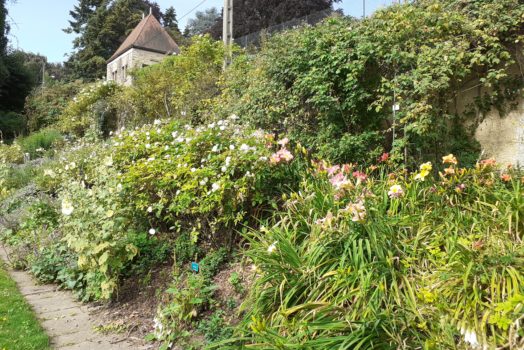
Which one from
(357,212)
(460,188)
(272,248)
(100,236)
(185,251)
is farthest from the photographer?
(185,251)

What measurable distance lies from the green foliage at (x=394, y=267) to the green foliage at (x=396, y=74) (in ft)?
3.80

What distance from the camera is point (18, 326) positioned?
3338 mm

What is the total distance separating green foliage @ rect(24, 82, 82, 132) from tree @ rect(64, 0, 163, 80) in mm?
18619

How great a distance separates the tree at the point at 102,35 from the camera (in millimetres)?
40438

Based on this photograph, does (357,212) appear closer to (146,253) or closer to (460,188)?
(460,188)

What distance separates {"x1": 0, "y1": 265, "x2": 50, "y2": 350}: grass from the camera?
3.05 m

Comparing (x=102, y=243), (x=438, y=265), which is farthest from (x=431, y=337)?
(x=102, y=243)

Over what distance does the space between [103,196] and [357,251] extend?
260cm

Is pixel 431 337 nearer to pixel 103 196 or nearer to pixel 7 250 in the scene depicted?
pixel 103 196

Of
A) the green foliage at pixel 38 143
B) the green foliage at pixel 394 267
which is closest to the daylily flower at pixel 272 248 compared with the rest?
the green foliage at pixel 394 267

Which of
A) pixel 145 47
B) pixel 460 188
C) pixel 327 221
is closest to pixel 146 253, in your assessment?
pixel 327 221

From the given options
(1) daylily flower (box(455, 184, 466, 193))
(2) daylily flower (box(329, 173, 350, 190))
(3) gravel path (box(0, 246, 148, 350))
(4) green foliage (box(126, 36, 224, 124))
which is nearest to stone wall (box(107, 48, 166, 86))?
(4) green foliage (box(126, 36, 224, 124))

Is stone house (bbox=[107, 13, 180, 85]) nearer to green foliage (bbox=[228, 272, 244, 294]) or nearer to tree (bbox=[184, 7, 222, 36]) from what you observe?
tree (bbox=[184, 7, 222, 36])

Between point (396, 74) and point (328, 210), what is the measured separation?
7.15ft
